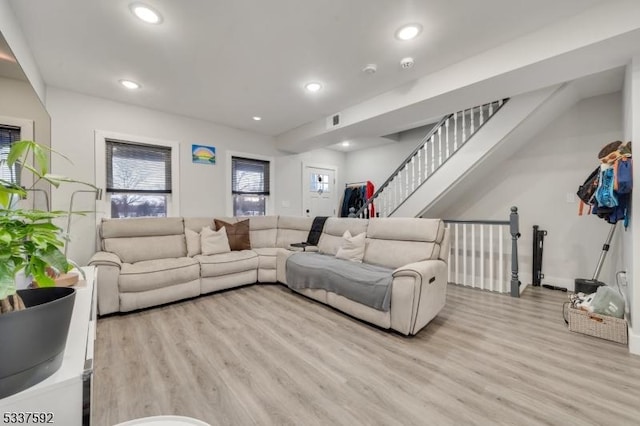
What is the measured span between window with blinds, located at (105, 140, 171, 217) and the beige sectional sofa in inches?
15.8

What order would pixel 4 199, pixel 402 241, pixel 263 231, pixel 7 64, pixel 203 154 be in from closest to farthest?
pixel 4 199 < pixel 7 64 < pixel 402 241 < pixel 203 154 < pixel 263 231

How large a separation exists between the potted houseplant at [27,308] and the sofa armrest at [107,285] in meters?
2.33

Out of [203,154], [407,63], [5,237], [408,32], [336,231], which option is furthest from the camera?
[203,154]

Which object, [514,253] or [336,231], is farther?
[336,231]

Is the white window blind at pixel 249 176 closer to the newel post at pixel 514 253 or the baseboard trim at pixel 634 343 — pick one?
the newel post at pixel 514 253

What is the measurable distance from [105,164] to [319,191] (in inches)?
155

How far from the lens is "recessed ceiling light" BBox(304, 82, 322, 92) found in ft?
10.0

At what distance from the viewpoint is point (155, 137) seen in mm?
3859

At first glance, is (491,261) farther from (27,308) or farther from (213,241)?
(27,308)

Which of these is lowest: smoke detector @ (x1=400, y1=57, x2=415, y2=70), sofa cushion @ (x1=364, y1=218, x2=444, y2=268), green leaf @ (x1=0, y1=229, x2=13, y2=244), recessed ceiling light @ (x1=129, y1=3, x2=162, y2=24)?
sofa cushion @ (x1=364, y1=218, x2=444, y2=268)

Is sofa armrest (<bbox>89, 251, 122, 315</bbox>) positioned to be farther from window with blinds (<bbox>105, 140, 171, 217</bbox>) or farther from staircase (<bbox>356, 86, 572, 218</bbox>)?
staircase (<bbox>356, 86, 572, 218</bbox>)

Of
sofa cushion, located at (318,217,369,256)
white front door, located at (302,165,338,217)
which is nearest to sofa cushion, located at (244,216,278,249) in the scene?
sofa cushion, located at (318,217,369,256)

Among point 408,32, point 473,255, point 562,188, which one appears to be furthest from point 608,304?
point 408,32

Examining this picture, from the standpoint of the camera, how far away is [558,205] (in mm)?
3682
